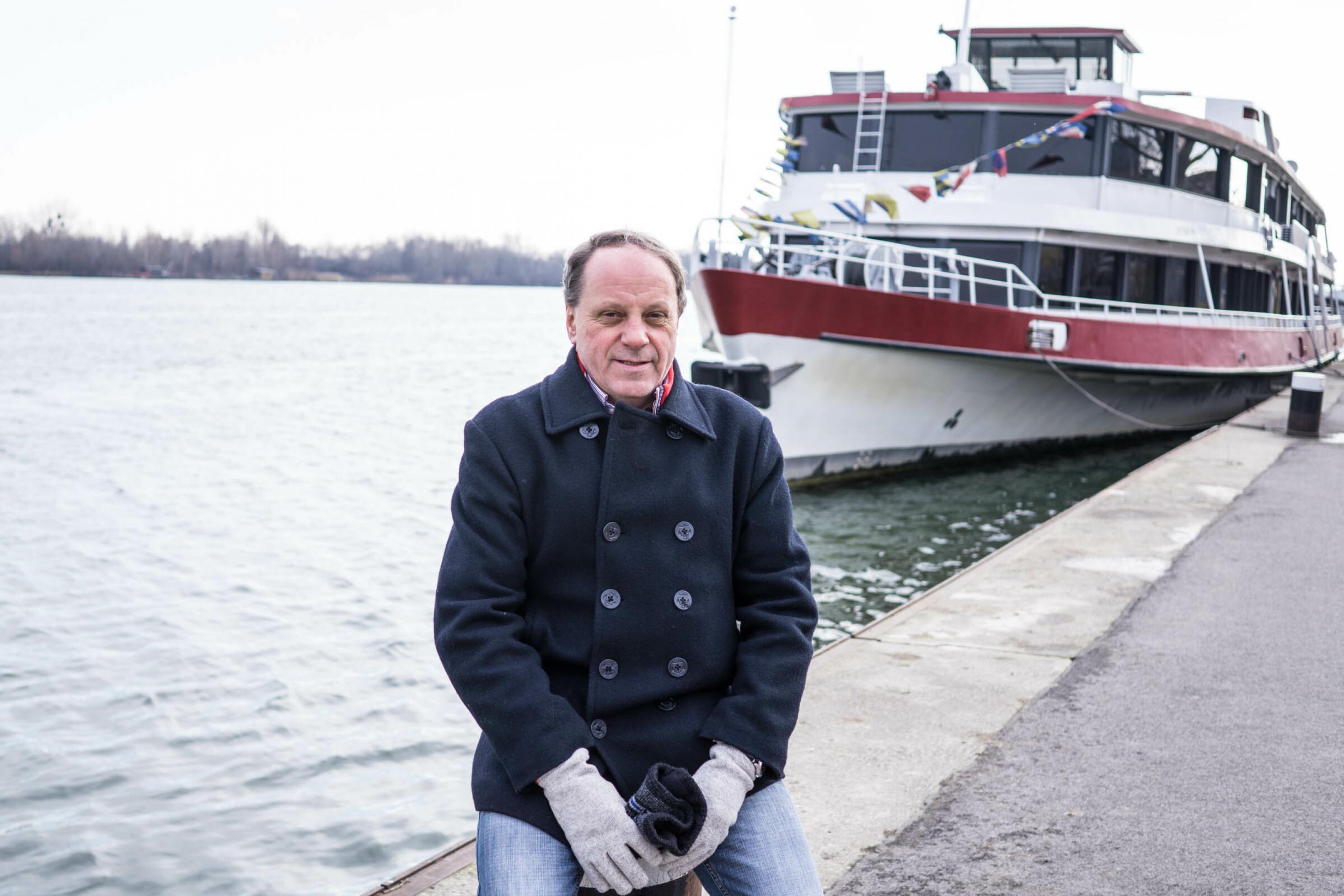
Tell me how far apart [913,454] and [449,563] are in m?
11.1

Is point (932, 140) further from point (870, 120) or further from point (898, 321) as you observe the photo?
point (898, 321)

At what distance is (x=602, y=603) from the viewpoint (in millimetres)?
1957

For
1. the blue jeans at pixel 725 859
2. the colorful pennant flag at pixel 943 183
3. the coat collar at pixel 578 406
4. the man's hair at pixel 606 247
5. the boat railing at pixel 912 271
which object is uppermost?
the colorful pennant flag at pixel 943 183

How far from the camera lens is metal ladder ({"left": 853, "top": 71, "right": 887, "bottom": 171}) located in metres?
13.4

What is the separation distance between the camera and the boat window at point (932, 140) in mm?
13453

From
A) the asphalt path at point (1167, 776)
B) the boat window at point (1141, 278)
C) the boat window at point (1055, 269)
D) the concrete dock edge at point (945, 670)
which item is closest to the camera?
the asphalt path at point (1167, 776)

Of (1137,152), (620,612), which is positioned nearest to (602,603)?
(620,612)

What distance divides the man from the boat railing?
890cm

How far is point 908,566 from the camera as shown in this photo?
9.45 metres

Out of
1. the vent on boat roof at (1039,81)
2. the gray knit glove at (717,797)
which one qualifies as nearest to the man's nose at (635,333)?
the gray knit glove at (717,797)

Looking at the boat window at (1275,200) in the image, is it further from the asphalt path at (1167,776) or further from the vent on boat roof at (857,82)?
the asphalt path at (1167,776)

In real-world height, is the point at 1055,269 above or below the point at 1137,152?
below

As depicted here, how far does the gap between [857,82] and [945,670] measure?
10673 millimetres

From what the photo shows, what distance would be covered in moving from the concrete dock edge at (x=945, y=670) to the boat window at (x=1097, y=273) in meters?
5.81
